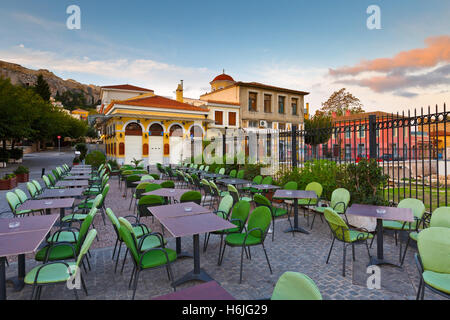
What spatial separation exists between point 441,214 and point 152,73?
1503 centimetres

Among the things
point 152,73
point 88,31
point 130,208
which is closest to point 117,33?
point 88,31

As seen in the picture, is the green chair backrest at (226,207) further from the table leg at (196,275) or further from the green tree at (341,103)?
the green tree at (341,103)

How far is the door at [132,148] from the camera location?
70.4 ft

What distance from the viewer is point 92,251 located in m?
4.73

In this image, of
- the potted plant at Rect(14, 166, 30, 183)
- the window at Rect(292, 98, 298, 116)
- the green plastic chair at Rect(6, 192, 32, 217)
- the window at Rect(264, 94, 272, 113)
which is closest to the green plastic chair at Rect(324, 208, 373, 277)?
the green plastic chair at Rect(6, 192, 32, 217)

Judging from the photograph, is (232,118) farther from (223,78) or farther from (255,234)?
(255,234)

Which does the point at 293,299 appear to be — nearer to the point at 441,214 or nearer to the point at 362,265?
the point at 362,265

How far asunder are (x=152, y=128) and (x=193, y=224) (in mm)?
20055

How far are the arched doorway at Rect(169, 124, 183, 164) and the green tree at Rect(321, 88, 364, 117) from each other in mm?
29557

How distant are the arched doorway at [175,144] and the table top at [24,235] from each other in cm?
1945

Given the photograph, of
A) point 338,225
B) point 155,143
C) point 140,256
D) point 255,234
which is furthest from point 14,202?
point 155,143

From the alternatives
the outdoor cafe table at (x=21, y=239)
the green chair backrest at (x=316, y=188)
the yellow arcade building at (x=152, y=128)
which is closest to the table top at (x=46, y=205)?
the outdoor cafe table at (x=21, y=239)

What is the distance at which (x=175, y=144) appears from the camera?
23.3 m
